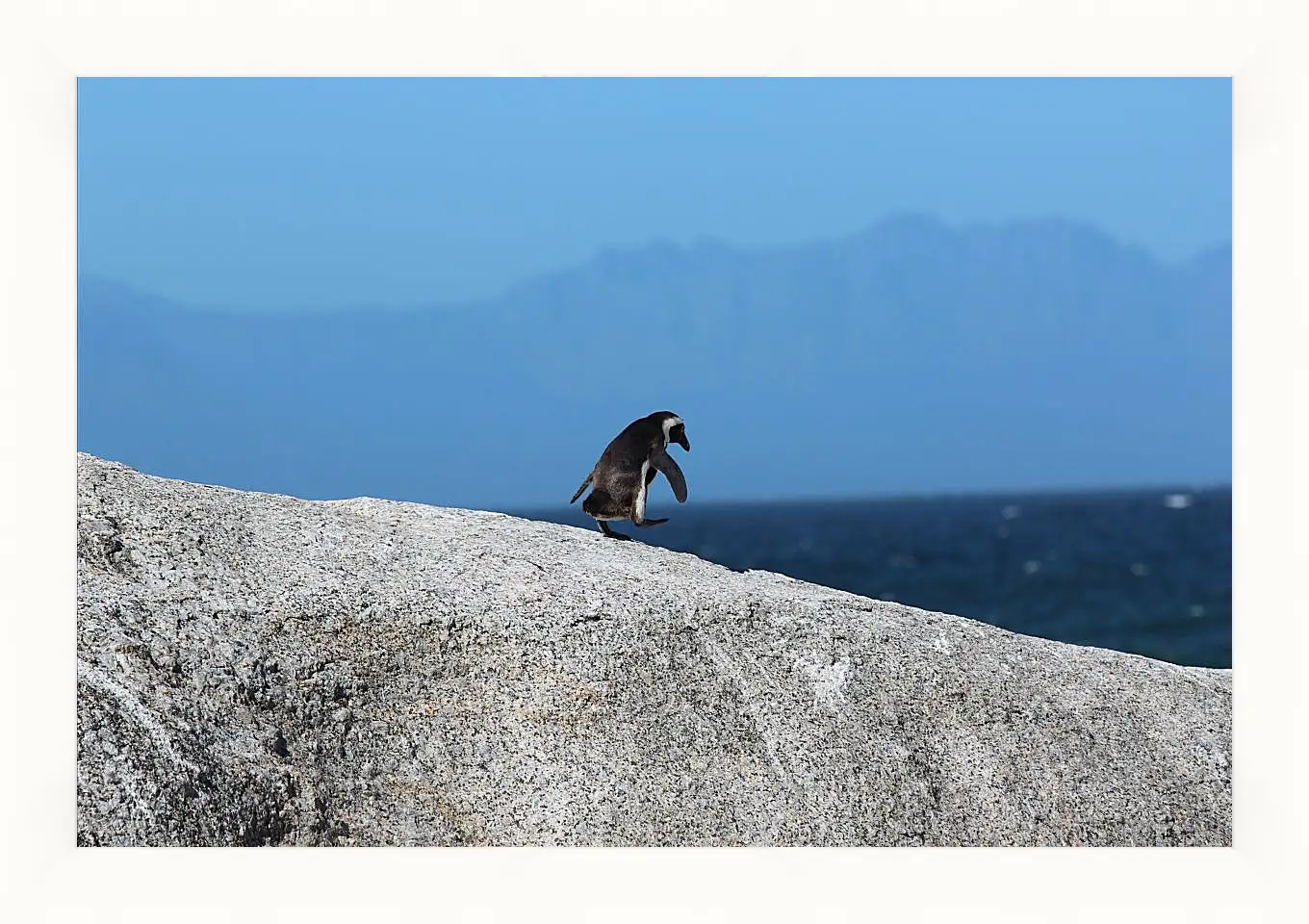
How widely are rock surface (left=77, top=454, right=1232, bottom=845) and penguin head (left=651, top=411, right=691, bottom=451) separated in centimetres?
84

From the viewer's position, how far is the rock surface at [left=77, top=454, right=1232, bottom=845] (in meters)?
3.52

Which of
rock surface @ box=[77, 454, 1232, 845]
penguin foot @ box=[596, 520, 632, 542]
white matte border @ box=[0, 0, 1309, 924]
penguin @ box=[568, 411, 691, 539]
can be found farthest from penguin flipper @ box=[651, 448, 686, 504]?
white matte border @ box=[0, 0, 1309, 924]

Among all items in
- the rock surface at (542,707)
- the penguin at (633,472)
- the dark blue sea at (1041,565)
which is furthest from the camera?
the dark blue sea at (1041,565)

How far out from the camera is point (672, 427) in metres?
5.24

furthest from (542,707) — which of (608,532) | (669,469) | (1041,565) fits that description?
(1041,565)

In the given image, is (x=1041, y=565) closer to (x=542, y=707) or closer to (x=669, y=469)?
(x=669, y=469)

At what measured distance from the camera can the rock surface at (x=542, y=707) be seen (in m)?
3.52

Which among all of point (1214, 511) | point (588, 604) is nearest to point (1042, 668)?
point (588, 604)

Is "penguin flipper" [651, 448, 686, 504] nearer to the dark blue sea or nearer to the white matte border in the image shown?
the dark blue sea
